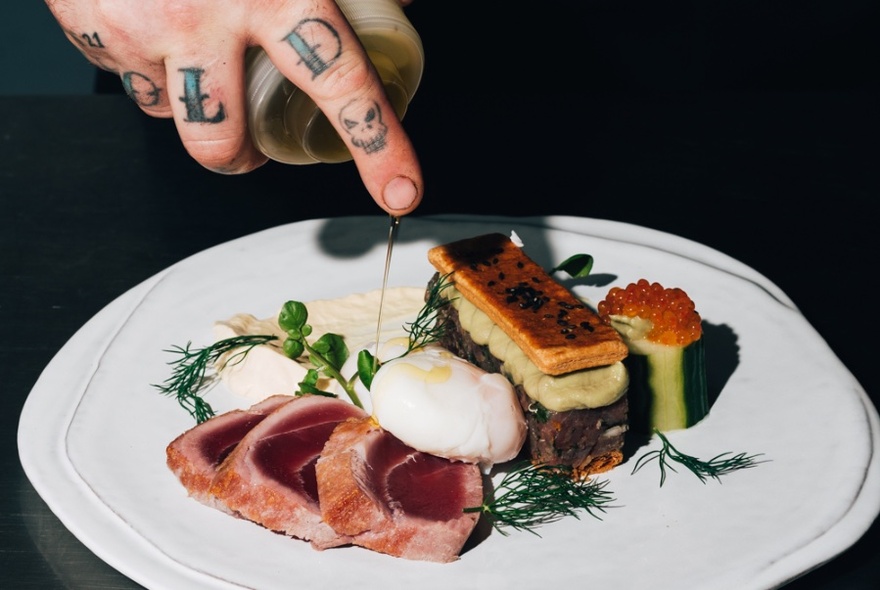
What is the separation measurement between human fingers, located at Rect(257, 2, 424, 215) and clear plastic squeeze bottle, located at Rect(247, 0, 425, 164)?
4.4 inches

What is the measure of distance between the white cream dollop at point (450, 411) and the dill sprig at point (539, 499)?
0.32ft

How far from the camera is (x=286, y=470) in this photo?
2916 mm

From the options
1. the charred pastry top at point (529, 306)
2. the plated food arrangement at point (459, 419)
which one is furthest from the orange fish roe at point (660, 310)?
the charred pastry top at point (529, 306)

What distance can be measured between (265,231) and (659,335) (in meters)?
1.61

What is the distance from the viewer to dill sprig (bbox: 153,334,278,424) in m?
3.32

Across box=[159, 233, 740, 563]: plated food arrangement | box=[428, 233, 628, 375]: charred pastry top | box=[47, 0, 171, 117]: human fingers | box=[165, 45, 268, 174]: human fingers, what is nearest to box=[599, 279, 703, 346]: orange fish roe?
box=[159, 233, 740, 563]: plated food arrangement

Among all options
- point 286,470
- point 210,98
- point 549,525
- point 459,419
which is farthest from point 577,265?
point 210,98

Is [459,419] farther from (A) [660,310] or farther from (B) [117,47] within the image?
(B) [117,47]

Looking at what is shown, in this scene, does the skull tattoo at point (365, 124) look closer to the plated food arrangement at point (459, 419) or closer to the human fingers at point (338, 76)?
the human fingers at point (338, 76)

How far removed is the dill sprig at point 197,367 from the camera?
10.9ft

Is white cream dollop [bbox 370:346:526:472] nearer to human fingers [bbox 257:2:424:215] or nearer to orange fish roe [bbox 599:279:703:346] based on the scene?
orange fish roe [bbox 599:279:703:346]

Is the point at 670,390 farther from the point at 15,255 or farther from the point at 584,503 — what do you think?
the point at 15,255

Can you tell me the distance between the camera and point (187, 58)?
8.10 feet

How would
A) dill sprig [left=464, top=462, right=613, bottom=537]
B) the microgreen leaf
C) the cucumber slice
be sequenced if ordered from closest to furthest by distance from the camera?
dill sprig [left=464, top=462, right=613, bottom=537]
the cucumber slice
the microgreen leaf
